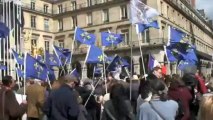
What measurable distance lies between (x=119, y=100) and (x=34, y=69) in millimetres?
5103

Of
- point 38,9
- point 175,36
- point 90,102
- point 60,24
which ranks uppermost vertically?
point 38,9

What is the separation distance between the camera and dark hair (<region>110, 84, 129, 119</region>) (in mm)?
7001

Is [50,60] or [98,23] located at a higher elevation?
[98,23]

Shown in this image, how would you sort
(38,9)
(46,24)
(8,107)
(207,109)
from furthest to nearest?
(46,24), (38,9), (8,107), (207,109)

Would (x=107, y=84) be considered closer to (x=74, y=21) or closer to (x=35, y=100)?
(x=35, y=100)

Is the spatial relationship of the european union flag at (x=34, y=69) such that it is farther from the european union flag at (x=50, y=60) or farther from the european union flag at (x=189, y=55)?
the european union flag at (x=50, y=60)

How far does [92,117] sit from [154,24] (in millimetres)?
6996

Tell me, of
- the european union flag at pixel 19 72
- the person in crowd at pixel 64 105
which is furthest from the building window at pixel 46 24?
the person in crowd at pixel 64 105

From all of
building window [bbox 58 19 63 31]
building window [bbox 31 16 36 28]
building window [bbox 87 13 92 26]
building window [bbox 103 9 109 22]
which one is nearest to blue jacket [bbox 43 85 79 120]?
building window [bbox 103 9 109 22]

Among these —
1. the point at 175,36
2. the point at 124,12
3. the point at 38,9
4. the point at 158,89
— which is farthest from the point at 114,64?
the point at 38,9

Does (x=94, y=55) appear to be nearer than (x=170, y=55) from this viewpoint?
No

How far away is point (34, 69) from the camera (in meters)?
11.6

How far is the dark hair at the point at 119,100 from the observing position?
7001 millimetres

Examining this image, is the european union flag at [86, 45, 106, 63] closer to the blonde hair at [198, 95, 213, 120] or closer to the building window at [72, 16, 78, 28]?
the blonde hair at [198, 95, 213, 120]
